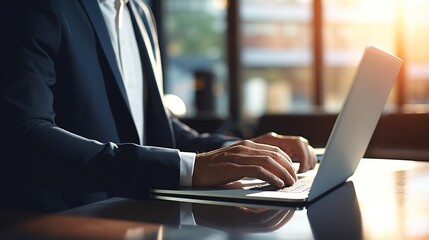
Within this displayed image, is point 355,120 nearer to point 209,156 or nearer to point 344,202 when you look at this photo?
point 344,202

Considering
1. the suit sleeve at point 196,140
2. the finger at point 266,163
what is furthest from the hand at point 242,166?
the suit sleeve at point 196,140

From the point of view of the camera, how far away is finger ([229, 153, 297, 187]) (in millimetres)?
917

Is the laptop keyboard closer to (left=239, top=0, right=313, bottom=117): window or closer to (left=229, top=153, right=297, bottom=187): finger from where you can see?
(left=229, top=153, right=297, bottom=187): finger

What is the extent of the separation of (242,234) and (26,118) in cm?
54

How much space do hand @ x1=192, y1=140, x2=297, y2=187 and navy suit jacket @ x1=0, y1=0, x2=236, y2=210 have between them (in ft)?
0.16

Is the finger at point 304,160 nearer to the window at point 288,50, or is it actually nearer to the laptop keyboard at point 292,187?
the laptop keyboard at point 292,187

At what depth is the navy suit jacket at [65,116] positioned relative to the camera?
942mm

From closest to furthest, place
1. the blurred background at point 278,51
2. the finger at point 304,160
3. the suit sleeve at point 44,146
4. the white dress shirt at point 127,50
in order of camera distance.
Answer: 1. the suit sleeve at point 44,146
2. the finger at point 304,160
3. the white dress shirt at point 127,50
4. the blurred background at point 278,51

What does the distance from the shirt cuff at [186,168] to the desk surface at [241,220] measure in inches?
3.1

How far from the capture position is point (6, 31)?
3.58ft

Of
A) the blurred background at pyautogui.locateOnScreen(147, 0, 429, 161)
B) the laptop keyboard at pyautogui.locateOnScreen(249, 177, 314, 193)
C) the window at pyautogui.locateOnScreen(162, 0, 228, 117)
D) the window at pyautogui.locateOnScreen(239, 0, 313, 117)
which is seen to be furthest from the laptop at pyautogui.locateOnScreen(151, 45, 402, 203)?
the window at pyautogui.locateOnScreen(162, 0, 228, 117)

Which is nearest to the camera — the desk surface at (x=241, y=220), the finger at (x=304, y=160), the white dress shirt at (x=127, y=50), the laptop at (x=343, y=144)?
the desk surface at (x=241, y=220)

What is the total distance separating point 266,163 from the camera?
92cm

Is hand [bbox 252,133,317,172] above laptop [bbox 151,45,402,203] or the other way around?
the other way around
